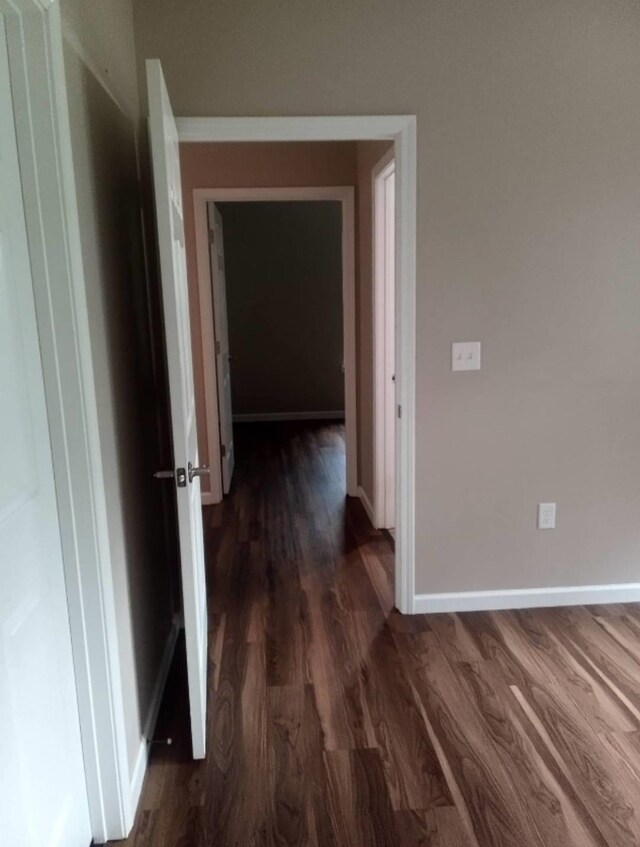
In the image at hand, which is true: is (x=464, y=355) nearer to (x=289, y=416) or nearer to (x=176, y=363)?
(x=176, y=363)

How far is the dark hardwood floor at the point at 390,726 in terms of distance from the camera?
1.68 meters

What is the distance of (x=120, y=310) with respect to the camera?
72.8 inches

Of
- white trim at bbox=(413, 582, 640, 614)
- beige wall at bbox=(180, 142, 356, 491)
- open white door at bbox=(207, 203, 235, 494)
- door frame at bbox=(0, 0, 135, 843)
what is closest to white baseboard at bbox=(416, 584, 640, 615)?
white trim at bbox=(413, 582, 640, 614)

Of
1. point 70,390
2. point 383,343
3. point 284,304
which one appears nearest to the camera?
point 70,390

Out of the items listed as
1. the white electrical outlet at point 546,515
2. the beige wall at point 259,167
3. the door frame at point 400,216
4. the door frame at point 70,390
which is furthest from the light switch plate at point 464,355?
the beige wall at point 259,167

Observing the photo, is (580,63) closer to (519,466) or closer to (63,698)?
(519,466)

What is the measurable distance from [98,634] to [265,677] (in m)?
0.99

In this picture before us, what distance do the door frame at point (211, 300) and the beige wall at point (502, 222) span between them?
5.34 feet

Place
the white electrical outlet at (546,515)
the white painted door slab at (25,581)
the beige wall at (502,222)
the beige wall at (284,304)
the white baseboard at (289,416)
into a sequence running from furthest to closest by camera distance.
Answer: the white baseboard at (289,416) → the beige wall at (284,304) → the white electrical outlet at (546,515) → the beige wall at (502,222) → the white painted door slab at (25,581)

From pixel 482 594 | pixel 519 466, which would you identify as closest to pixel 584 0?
pixel 519 466

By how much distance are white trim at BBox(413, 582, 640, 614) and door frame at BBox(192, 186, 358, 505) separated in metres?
1.69

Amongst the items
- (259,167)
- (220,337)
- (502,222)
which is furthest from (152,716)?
(259,167)

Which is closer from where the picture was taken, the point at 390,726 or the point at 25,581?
the point at 25,581

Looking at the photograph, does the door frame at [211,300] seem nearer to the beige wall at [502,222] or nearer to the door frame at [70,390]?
the beige wall at [502,222]
